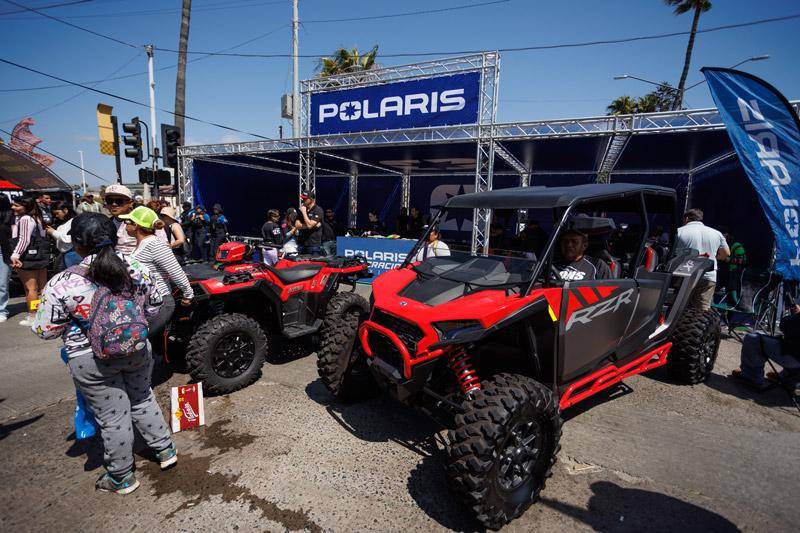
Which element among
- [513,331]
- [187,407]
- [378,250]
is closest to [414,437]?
[513,331]

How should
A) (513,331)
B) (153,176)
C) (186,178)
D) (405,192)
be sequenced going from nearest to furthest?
(513,331) → (153,176) → (186,178) → (405,192)

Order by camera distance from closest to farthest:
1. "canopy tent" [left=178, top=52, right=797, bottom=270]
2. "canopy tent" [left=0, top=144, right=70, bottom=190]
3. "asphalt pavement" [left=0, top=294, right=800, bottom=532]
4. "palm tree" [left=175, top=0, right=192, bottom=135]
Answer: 1. "asphalt pavement" [left=0, top=294, right=800, bottom=532]
2. "canopy tent" [left=178, top=52, right=797, bottom=270]
3. "palm tree" [left=175, top=0, right=192, bottom=135]
4. "canopy tent" [left=0, top=144, right=70, bottom=190]

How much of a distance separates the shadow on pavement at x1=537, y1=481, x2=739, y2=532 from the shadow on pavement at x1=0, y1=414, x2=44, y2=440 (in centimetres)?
427

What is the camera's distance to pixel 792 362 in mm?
3992

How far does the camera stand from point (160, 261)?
3.59 meters

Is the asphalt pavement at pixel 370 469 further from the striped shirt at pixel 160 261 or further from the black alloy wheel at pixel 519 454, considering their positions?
the striped shirt at pixel 160 261

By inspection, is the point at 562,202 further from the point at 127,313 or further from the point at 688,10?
the point at 688,10

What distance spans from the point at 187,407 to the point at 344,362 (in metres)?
1.40

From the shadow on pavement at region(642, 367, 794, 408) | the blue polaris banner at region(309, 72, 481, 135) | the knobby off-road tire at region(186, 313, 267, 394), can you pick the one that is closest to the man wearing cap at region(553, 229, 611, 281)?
the shadow on pavement at region(642, 367, 794, 408)

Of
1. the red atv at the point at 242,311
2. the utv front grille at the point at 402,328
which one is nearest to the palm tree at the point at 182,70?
the red atv at the point at 242,311

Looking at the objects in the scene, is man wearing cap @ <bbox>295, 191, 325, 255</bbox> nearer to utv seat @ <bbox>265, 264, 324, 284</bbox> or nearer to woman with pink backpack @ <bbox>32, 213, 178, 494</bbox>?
utv seat @ <bbox>265, 264, 324, 284</bbox>

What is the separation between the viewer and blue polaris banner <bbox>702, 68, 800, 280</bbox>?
467 centimetres

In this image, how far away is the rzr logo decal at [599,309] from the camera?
2824 millimetres

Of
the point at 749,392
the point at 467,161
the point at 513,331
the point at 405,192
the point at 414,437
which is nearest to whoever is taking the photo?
the point at 513,331
